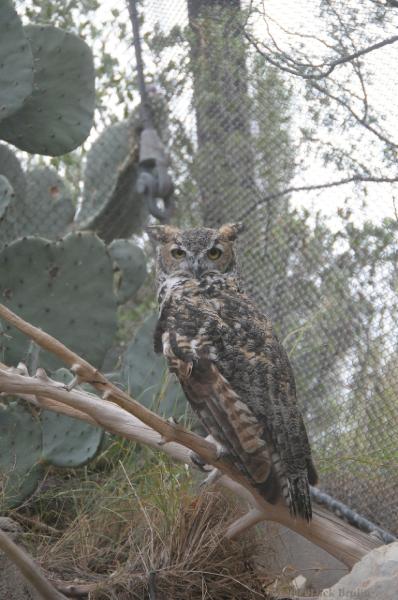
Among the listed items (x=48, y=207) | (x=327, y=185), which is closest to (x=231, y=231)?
(x=327, y=185)

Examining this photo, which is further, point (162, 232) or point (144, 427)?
point (162, 232)

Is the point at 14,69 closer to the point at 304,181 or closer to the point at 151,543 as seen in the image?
the point at 304,181

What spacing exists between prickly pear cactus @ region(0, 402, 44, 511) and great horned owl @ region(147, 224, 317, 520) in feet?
2.20

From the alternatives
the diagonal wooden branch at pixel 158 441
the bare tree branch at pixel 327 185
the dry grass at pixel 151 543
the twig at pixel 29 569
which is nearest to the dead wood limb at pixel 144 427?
the diagonal wooden branch at pixel 158 441

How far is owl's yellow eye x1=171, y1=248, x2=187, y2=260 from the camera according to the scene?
106 inches

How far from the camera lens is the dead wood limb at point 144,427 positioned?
6.12 feet

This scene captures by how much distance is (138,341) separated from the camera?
332 cm

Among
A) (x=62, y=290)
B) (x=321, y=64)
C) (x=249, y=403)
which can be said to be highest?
(x=321, y=64)

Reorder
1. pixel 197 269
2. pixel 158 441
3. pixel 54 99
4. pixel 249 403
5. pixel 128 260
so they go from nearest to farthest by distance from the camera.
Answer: pixel 158 441 → pixel 249 403 → pixel 197 269 → pixel 54 99 → pixel 128 260

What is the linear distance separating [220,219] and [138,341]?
0.68 metres

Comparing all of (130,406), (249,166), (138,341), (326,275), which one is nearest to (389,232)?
(326,275)

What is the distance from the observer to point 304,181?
3.11m

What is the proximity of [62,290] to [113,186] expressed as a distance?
117cm

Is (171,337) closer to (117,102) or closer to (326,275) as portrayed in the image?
(326,275)
